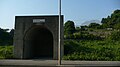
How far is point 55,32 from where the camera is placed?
23.0 metres

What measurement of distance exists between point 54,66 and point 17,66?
2.70m

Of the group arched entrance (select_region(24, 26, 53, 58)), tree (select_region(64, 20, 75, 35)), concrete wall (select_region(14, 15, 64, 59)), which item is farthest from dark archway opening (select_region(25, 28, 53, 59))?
tree (select_region(64, 20, 75, 35))

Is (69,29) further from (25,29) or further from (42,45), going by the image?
(25,29)

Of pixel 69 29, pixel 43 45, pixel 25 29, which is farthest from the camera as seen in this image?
pixel 69 29

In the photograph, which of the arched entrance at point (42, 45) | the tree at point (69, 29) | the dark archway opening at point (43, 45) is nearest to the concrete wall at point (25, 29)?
the arched entrance at point (42, 45)

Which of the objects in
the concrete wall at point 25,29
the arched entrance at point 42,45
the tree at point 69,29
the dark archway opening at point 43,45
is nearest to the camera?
the concrete wall at point 25,29

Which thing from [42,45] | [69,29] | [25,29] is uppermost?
[25,29]

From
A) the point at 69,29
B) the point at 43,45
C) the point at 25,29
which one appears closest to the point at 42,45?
the point at 43,45

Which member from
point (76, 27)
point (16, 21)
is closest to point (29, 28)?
point (16, 21)

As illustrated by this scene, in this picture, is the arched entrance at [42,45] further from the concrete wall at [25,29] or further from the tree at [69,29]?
the tree at [69,29]

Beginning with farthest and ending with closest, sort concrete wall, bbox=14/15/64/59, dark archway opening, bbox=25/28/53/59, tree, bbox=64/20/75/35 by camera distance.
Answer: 1. tree, bbox=64/20/75/35
2. dark archway opening, bbox=25/28/53/59
3. concrete wall, bbox=14/15/64/59

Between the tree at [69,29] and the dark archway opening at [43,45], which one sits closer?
the dark archway opening at [43,45]

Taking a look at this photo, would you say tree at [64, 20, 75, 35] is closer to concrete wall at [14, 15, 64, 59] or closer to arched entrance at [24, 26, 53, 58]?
arched entrance at [24, 26, 53, 58]

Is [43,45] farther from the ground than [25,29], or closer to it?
closer to it
